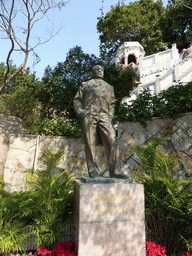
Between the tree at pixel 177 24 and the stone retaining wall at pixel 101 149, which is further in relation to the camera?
the tree at pixel 177 24

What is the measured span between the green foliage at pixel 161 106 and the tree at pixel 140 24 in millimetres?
15076

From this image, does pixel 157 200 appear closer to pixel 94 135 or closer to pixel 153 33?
pixel 94 135

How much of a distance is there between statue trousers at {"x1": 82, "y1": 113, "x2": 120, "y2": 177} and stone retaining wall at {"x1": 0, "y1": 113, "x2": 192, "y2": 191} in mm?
3050

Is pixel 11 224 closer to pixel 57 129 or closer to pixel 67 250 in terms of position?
pixel 67 250

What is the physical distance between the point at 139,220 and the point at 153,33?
884 inches

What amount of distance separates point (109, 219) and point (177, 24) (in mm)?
23105

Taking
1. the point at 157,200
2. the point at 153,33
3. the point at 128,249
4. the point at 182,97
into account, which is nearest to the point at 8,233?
the point at 128,249

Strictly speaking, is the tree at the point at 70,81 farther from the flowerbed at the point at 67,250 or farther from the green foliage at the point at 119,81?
the flowerbed at the point at 67,250

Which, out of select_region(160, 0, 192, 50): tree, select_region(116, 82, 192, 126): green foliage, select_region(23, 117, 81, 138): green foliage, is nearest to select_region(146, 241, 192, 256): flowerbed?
select_region(23, 117, 81, 138): green foliage

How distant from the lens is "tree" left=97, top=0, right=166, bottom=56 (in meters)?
20.4

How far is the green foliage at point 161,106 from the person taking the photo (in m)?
6.36

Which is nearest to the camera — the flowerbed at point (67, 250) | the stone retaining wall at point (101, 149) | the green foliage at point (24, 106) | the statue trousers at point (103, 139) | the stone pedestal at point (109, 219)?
the stone pedestal at point (109, 219)

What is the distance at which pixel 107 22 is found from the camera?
19.9 meters

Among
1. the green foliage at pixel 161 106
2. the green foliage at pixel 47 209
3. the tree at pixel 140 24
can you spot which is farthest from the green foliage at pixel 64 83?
the tree at pixel 140 24
